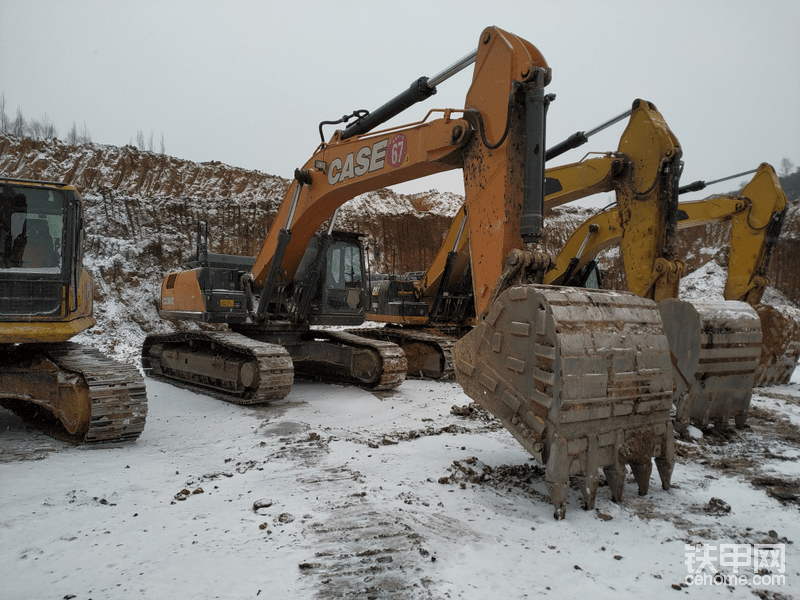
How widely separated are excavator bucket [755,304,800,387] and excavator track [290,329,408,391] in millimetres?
6020

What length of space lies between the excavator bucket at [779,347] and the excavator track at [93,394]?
9.12 meters

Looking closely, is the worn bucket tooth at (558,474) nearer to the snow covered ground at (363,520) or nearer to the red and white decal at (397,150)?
the snow covered ground at (363,520)

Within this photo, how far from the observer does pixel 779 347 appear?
874 cm

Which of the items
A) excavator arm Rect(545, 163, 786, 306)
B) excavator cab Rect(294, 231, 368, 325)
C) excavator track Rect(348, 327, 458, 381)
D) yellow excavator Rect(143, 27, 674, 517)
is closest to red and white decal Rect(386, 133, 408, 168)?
yellow excavator Rect(143, 27, 674, 517)

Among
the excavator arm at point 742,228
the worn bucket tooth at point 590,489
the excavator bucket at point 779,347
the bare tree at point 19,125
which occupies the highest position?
the bare tree at point 19,125

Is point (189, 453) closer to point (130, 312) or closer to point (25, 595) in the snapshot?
point (25, 595)

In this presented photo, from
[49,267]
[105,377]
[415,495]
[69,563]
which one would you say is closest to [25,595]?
[69,563]

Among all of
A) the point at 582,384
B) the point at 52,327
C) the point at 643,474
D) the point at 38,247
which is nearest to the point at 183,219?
the point at 38,247

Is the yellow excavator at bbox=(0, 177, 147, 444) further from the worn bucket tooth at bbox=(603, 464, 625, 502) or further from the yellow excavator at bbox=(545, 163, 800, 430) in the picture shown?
the yellow excavator at bbox=(545, 163, 800, 430)

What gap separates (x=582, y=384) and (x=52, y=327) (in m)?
4.57

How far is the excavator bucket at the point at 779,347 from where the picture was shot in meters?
8.67

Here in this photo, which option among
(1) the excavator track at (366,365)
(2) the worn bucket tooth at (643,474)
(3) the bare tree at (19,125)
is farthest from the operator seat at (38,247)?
(3) the bare tree at (19,125)

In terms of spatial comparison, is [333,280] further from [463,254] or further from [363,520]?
[363,520]

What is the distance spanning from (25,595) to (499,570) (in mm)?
2096
